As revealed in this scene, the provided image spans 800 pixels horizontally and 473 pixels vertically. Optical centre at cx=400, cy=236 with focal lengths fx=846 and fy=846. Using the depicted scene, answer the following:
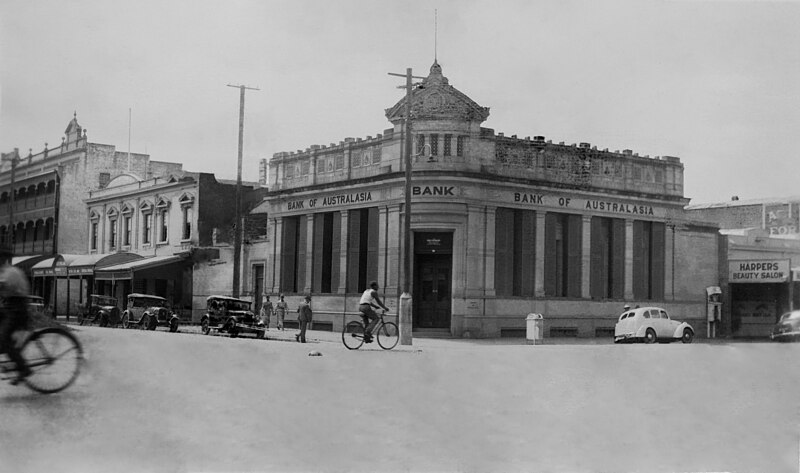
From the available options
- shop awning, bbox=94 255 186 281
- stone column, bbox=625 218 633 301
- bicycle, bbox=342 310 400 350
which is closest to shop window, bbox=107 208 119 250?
shop awning, bbox=94 255 186 281

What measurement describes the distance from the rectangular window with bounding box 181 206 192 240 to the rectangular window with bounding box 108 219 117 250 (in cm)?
319

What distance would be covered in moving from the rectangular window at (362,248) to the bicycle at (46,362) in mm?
22505

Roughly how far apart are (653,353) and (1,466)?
16.4 meters

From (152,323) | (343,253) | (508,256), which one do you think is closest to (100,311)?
(152,323)

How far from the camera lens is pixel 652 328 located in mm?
28797

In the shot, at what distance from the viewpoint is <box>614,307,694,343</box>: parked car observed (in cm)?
2834

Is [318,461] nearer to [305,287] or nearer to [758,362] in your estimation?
[758,362]

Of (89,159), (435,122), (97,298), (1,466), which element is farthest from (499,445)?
(435,122)

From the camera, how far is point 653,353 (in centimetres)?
2083

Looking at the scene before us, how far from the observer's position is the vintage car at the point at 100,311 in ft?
75.7

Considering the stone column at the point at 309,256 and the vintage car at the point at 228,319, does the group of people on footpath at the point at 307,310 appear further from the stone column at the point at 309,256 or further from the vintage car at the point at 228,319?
the vintage car at the point at 228,319

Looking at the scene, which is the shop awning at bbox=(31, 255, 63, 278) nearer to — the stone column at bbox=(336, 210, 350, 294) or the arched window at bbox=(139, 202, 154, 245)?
the arched window at bbox=(139, 202, 154, 245)

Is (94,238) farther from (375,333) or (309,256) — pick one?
(375,333)

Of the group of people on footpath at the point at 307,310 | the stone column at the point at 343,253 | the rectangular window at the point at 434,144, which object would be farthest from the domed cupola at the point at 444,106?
the group of people on footpath at the point at 307,310
